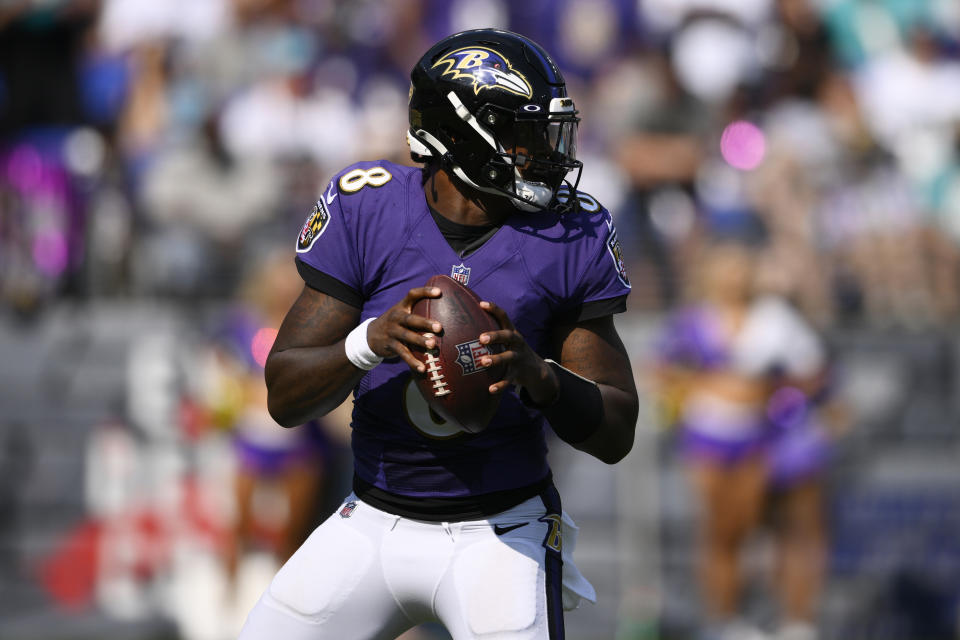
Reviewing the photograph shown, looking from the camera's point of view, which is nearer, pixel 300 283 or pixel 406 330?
pixel 406 330

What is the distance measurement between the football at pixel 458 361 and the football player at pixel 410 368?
17cm

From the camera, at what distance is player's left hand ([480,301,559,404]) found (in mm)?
3004

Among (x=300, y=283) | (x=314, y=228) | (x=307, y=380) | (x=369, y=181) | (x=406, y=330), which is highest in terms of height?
(x=369, y=181)

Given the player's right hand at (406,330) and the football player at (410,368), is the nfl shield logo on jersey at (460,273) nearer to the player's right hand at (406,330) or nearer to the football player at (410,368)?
the football player at (410,368)

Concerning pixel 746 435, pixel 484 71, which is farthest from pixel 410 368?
pixel 746 435

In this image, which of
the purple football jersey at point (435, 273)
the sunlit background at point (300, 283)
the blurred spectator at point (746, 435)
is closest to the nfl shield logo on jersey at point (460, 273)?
the purple football jersey at point (435, 273)

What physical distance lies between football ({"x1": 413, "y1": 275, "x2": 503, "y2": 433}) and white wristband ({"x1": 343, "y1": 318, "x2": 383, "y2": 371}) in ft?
0.42

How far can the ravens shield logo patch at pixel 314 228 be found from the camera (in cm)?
335

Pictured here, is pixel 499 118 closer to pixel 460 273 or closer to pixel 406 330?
pixel 460 273

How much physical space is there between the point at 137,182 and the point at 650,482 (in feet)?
13.5

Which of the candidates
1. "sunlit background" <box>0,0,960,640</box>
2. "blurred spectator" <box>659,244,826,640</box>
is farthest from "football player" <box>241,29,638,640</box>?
"blurred spectator" <box>659,244,826,640</box>

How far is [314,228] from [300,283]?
3817 mm

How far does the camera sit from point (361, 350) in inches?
123

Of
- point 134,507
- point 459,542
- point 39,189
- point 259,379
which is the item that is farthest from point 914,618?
point 39,189
